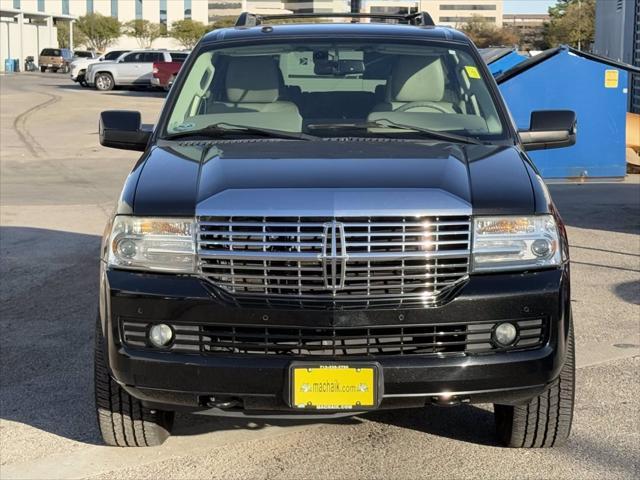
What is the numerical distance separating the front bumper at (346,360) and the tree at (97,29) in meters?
98.9

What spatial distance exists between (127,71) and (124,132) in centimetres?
3861

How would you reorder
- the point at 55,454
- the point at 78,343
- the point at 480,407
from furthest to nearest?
the point at 78,343 → the point at 480,407 → the point at 55,454

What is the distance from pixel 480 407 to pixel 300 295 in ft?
5.54

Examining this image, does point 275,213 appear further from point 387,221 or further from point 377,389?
point 377,389

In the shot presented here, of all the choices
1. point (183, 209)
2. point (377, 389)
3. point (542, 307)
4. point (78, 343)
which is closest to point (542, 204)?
point (542, 307)

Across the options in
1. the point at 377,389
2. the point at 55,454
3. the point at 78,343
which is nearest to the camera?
the point at 377,389

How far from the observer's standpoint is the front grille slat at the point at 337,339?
3.88 meters

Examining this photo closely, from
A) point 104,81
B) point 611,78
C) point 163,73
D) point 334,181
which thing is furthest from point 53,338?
point 104,81

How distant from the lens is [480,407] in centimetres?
521

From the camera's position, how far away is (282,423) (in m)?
5.02

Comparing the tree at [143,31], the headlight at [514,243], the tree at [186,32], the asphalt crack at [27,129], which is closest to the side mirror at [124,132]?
the headlight at [514,243]

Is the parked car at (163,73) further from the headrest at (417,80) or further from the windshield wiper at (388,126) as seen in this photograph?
the windshield wiper at (388,126)

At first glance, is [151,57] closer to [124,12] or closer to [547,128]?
[547,128]

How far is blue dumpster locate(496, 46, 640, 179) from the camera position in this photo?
13734 mm
